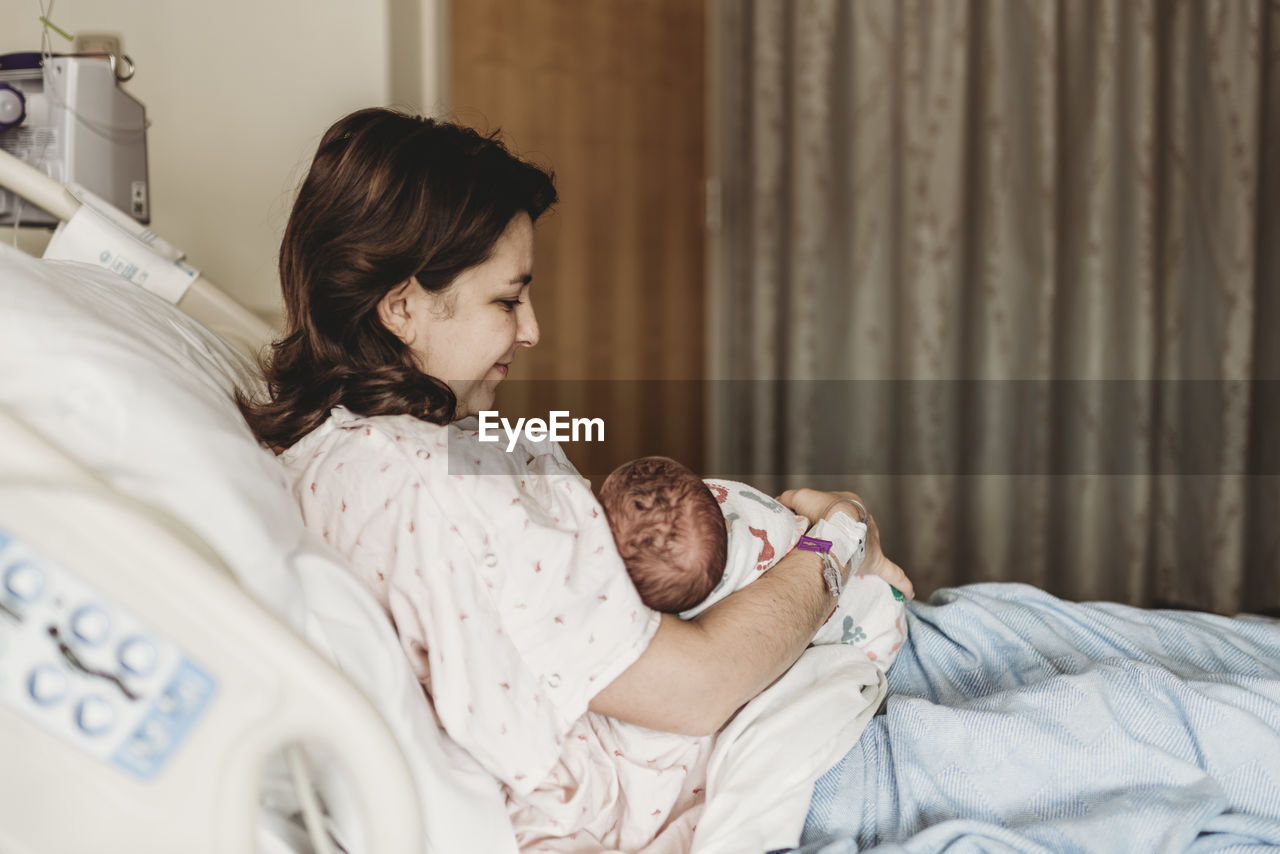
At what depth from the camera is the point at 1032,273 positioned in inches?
106

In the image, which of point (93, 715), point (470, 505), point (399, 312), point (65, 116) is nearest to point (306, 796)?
point (93, 715)

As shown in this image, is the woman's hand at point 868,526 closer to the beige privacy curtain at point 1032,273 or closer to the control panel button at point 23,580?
the control panel button at point 23,580

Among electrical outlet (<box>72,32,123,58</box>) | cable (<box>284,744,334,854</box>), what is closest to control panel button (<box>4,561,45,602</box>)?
cable (<box>284,744,334,854</box>)

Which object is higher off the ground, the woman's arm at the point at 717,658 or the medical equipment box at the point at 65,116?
the medical equipment box at the point at 65,116

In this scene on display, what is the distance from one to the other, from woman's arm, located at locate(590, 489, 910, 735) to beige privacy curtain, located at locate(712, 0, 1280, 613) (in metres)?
1.92

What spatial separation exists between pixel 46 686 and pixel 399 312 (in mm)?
566

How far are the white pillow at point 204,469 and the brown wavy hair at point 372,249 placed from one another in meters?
0.14

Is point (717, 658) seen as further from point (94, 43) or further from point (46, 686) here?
point (94, 43)

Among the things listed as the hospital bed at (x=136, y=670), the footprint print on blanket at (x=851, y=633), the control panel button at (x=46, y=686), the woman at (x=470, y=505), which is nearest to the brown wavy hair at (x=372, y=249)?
the woman at (x=470, y=505)

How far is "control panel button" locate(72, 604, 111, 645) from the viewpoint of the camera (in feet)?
1.90

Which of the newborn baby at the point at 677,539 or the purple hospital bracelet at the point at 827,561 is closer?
the newborn baby at the point at 677,539

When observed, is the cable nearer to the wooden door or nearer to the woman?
the woman

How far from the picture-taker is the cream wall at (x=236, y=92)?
216 centimetres

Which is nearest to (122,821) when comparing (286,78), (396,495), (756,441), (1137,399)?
(396,495)
